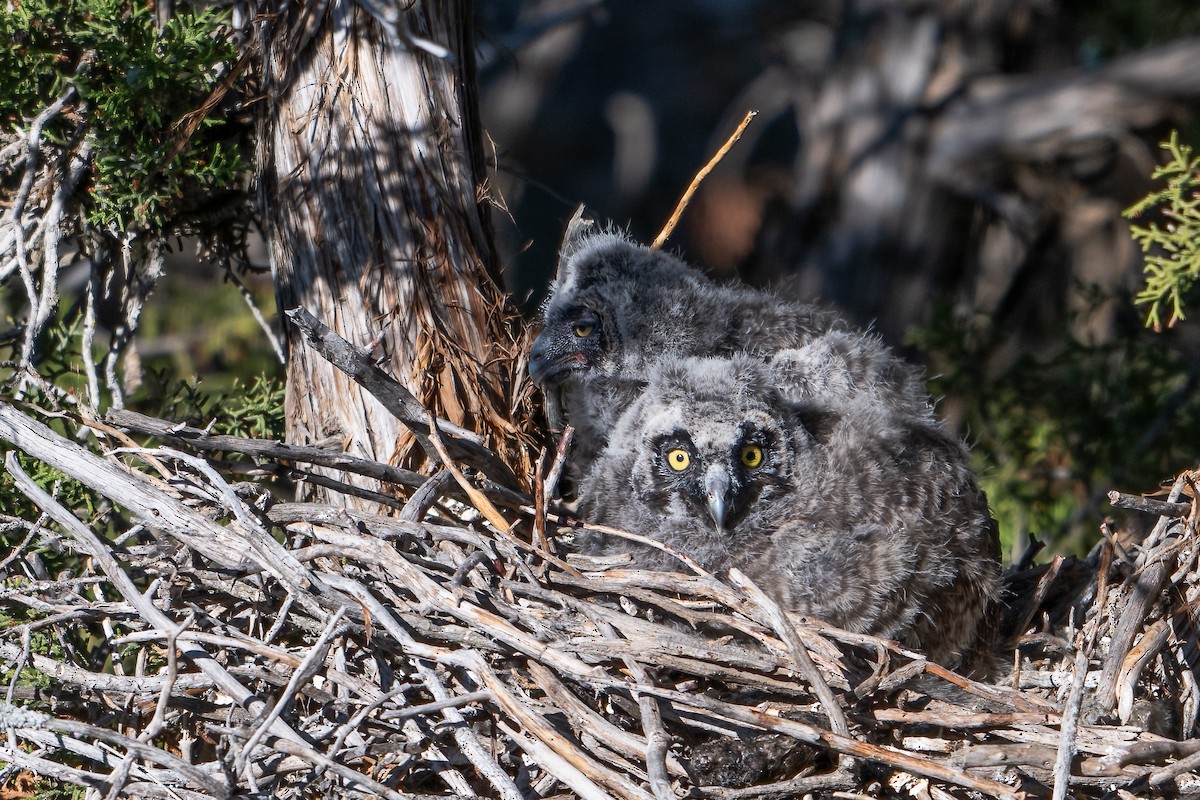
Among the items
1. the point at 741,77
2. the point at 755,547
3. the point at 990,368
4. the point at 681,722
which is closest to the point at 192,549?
the point at 681,722

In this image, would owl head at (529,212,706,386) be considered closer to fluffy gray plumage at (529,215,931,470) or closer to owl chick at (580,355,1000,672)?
fluffy gray plumage at (529,215,931,470)

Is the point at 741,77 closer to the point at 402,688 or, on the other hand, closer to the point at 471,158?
the point at 471,158

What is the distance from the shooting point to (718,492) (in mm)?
2834

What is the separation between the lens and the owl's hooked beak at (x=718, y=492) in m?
2.83

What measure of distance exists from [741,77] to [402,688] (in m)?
8.57

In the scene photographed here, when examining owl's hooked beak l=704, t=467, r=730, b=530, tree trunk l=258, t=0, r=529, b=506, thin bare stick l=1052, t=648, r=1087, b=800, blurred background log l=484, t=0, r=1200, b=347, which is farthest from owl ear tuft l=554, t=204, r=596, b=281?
thin bare stick l=1052, t=648, r=1087, b=800

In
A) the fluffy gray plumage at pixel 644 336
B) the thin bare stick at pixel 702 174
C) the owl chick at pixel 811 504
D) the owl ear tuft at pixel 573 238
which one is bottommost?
the owl chick at pixel 811 504

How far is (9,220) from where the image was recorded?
3.19 meters

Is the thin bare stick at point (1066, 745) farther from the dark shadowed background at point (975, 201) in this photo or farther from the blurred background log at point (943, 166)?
the blurred background log at point (943, 166)

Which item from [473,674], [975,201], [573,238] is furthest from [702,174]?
[975,201]

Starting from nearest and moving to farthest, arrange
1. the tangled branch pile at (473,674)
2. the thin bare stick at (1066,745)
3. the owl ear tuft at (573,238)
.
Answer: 1. the thin bare stick at (1066,745)
2. the tangled branch pile at (473,674)
3. the owl ear tuft at (573,238)

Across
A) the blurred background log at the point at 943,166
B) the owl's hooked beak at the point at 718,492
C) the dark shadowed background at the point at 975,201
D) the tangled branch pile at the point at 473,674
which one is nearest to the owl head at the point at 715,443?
the owl's hooked beak at the point at 718,492

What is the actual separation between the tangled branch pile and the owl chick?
16 centimetres

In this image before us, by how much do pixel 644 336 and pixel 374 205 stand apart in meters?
0.89
